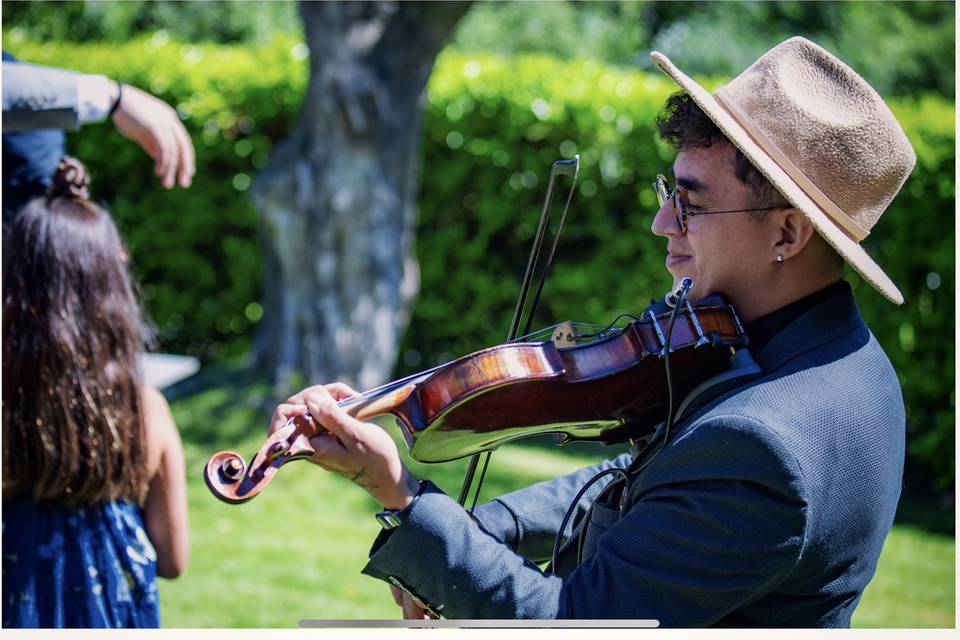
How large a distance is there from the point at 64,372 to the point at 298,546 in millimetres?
2760

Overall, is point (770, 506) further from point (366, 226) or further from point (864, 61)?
point (864, 61)

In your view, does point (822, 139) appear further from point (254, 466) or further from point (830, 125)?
point (254, 466)

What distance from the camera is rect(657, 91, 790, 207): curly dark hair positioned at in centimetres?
186

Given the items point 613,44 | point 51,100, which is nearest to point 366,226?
point 51,100

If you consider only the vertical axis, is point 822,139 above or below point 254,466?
above

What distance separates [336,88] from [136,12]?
911 centimetres

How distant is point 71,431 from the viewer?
2.58 meters

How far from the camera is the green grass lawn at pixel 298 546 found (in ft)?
15.1

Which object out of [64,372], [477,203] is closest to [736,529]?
[64,372]

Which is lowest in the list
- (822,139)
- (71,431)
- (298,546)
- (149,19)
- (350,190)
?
(298,546)

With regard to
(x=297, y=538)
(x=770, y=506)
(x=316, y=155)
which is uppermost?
(x=316, y=155)

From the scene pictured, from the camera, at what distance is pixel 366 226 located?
631 cm

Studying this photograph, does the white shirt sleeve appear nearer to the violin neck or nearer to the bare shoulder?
the bare shoulder

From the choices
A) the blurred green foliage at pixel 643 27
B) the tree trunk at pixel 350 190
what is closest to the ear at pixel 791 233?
the tree trunk at pixel 350 190
